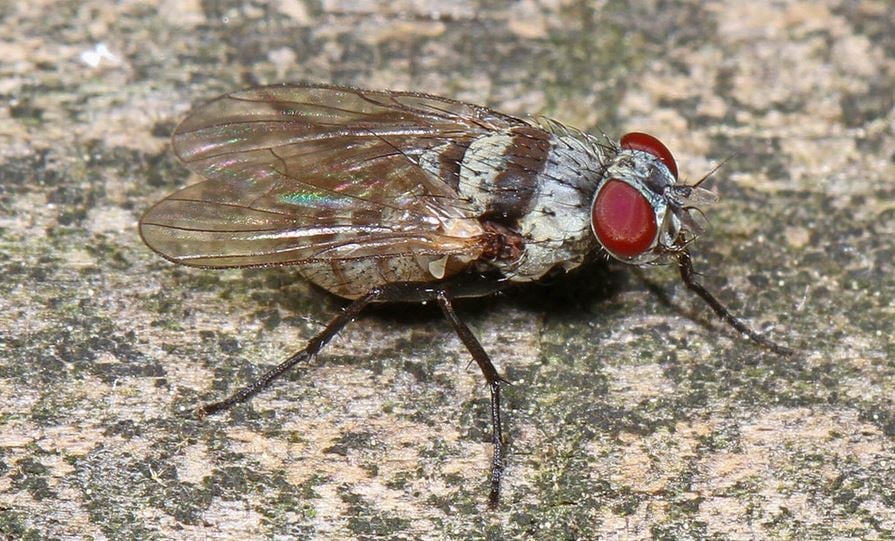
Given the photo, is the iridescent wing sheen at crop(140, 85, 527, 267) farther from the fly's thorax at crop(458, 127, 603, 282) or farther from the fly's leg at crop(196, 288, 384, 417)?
the fly's leg at crop(196, 288, 384, 417)

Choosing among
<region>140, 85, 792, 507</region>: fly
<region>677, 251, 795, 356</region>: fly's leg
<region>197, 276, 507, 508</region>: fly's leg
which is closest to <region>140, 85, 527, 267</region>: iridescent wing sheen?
<region>140, 85, 792, 507</region>: fly

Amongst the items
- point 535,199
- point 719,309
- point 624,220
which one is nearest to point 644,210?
point 624,220

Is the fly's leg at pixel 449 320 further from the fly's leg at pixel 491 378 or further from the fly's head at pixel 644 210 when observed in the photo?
the fly's head at pixel 644 210

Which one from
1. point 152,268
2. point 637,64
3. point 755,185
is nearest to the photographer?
point 152,268

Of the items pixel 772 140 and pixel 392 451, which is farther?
pixel 772 140

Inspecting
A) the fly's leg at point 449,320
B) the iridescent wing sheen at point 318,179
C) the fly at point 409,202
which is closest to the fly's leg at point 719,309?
the fly at point 409,202

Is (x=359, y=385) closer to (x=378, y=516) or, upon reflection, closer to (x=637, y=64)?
(x=378, y=516)

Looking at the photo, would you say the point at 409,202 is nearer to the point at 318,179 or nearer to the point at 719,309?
the point at 318,179

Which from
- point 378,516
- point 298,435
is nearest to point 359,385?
point 298,435
